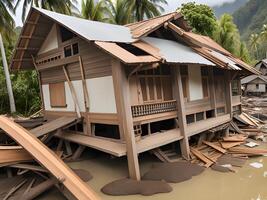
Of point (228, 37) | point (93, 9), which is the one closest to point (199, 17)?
point (228, 37)

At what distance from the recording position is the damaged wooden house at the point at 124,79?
8.41 meters

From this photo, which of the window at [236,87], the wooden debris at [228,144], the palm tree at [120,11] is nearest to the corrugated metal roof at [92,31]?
the wooden debris at [228,144]

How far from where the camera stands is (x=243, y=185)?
8281 mm

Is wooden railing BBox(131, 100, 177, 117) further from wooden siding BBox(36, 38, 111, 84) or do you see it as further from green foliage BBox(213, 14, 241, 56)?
green foliage BBox(213, 14, 241, 56)

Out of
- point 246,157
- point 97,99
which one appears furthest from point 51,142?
point 246,157

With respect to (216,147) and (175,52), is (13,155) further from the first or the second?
(216,147)

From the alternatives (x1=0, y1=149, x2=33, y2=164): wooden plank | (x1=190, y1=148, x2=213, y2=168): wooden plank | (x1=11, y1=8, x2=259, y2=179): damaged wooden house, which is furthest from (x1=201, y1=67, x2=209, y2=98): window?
(x1=0, y1=149, x2=33, y2=164): wooden plank

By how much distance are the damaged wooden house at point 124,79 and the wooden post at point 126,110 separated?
0.10 feet

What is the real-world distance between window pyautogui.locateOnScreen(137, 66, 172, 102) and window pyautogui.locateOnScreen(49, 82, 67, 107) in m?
4.15

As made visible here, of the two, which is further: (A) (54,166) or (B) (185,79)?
(B) (185,79)

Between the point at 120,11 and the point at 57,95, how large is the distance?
16.4 m

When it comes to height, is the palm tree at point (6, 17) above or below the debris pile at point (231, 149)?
above

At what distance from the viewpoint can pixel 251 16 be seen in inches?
4094

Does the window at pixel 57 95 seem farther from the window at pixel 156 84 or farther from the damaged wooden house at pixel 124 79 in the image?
the window at pixel 156 84
